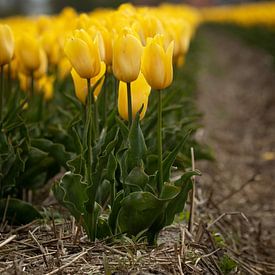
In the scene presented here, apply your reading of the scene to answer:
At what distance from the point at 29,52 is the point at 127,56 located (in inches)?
45.3

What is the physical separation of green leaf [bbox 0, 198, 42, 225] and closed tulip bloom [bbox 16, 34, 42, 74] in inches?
33.5

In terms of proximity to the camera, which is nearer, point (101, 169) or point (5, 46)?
point (101, 169)

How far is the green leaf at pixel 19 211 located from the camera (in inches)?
110

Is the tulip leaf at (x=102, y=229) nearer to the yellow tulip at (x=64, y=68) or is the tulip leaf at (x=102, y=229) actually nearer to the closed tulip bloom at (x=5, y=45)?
the closed tulip bloom at (x=5, y=45)

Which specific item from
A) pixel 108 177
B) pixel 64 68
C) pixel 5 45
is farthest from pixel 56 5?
pixel 108 177

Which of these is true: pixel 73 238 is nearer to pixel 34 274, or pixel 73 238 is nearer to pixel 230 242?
pixel 34 274

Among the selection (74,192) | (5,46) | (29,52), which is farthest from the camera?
(29,52)

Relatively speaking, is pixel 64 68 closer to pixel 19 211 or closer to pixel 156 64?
pixel 19 211

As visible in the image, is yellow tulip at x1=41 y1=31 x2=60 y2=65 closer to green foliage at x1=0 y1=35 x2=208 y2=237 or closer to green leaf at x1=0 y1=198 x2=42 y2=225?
green foliage at x1=0 y1=35 x2=208 y2=237

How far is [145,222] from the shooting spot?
2.44 meters

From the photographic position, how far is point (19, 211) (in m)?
2.82

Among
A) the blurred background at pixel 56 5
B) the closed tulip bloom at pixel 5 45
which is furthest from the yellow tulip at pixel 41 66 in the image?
the blurred background at pixel 56 5

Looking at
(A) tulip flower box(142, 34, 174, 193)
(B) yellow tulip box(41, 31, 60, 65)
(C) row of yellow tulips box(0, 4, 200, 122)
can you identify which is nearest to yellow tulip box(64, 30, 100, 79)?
(C) row of yellow tulips box(0, 4, 200, 122)

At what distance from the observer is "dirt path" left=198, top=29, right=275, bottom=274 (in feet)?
12.2
